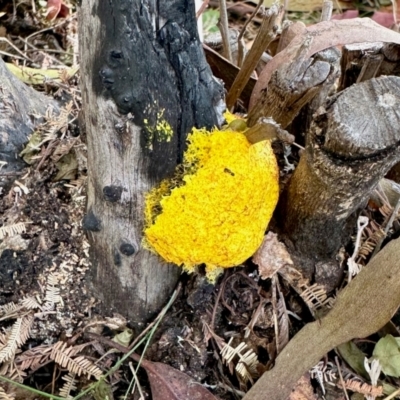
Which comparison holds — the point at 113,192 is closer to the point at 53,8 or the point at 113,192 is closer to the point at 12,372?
the point at 12,372

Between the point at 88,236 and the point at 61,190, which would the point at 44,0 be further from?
the point at 88,236

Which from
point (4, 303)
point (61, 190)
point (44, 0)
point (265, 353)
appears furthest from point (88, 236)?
point (44, 0)

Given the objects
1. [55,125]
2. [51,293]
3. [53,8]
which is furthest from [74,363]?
[53,8]

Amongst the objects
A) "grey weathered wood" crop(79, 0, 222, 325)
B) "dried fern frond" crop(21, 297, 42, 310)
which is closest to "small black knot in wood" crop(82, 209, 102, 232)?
"grey weathered wood" crop(79, 0, 222, 325)

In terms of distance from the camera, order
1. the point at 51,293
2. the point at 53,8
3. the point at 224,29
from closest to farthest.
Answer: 1. the point at 51,293
2. the point at 224,29
3. the point at 53,8

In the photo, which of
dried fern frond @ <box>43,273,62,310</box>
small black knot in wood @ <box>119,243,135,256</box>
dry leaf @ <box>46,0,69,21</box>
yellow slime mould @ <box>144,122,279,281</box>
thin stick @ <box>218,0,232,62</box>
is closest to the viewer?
yellow slime mould @ <box>144,122,279,281</box>

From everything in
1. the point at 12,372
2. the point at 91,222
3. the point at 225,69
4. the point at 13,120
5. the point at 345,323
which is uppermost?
the point at 225,69

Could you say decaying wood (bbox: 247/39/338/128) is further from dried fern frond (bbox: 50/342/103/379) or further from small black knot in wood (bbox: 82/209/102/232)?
dried fern frond (bbox: 50/342/103/379)
